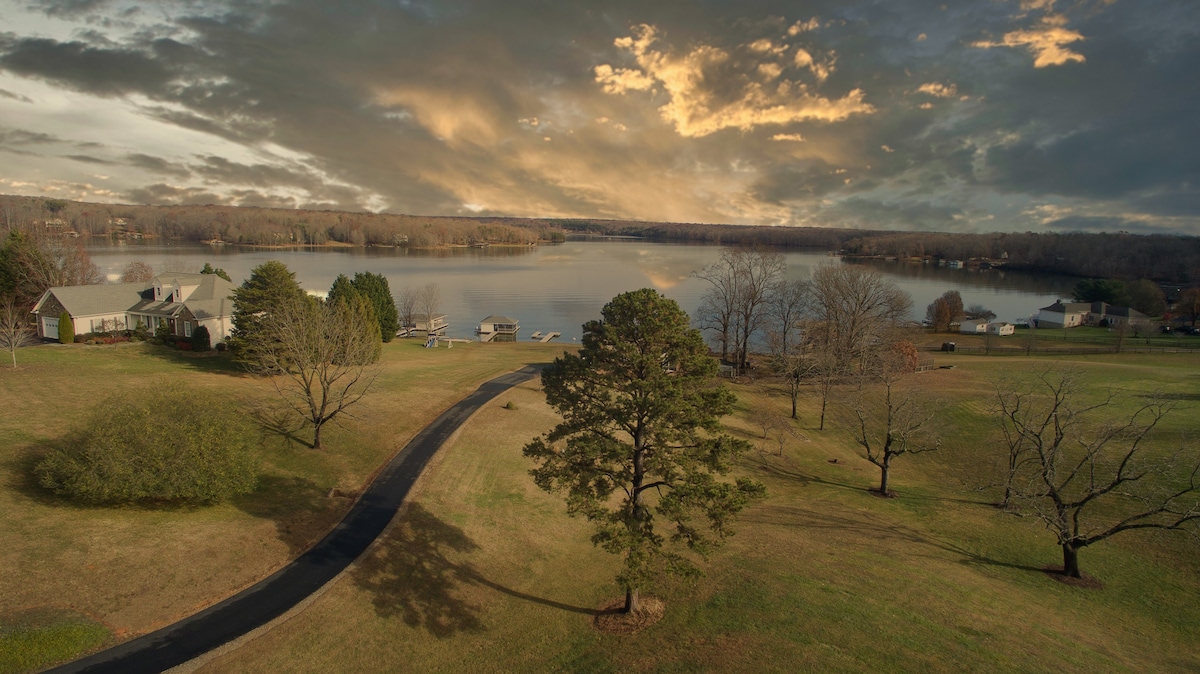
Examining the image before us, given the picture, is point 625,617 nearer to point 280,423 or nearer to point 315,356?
point 280,423

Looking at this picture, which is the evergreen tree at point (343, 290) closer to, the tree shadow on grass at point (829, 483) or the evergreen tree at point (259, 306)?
the evergreen tree at point (259, 306)

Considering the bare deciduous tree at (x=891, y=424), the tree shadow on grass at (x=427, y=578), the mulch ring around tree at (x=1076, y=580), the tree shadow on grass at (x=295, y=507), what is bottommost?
the tree shadow on grass at (x=427, y=578)

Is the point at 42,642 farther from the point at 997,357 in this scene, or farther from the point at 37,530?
the point at 997,357

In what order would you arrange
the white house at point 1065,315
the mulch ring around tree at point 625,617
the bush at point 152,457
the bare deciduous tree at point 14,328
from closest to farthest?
the mulch ring around tree at point 625,617 < the bush at point 152,457 < the bare deciduous tree at point 14,328 < the white house at point 1065,315

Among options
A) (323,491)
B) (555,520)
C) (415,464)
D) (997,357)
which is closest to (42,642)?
(323,491)

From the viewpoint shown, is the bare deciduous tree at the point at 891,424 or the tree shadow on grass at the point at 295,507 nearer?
the tree shadow on grass at the point at 295,507

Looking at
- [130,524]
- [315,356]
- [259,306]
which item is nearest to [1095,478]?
[315,356]

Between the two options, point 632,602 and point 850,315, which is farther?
point 850,315

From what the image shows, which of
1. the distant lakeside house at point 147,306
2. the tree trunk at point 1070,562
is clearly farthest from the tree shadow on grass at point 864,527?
the distant lakeside house at point 147,306
